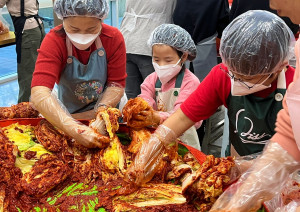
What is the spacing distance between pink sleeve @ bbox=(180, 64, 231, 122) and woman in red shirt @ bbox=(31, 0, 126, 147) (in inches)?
21.4

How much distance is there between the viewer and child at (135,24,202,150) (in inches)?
111

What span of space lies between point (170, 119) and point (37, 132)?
83 cm

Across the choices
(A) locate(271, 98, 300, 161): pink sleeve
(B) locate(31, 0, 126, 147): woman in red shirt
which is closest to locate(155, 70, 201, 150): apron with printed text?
(B) locate(31, 0, 126, 147): woman in red shirt

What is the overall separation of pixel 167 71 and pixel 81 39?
791mm

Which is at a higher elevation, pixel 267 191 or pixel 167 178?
pixel 267 191

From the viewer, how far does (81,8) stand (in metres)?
2.22

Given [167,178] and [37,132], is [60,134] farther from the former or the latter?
[167,178]

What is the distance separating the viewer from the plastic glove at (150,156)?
1788 mm


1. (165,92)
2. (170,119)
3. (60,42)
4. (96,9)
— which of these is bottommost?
(165,92)

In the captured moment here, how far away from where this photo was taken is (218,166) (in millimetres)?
1631

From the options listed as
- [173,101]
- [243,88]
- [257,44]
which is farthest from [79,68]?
[257,44]

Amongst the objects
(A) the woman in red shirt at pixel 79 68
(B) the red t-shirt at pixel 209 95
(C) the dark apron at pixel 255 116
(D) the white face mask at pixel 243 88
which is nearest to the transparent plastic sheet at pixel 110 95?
(A) the woman in red shirt at pixel 79 68

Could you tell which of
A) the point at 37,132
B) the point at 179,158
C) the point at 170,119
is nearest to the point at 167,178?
the point at 179,158

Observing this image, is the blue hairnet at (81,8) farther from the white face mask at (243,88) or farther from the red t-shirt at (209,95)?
the white face mask at (243,88)
